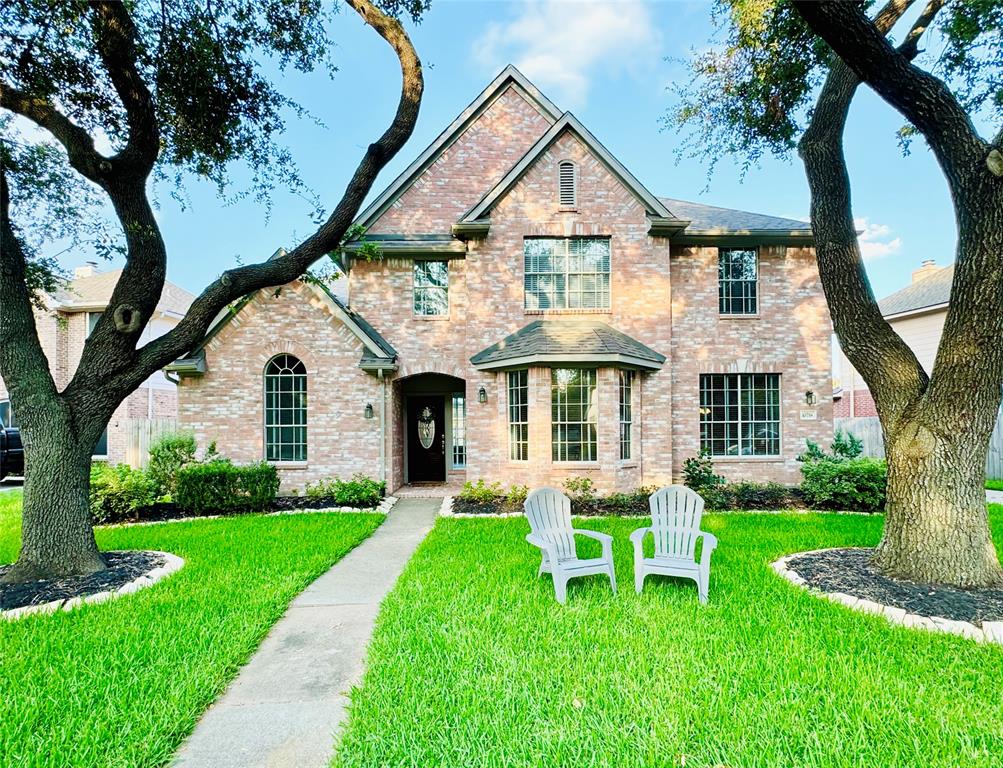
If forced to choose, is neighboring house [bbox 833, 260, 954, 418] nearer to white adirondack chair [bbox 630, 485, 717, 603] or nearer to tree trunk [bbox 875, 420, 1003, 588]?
tree trunk [bbox 875, 420, 1003, 588]

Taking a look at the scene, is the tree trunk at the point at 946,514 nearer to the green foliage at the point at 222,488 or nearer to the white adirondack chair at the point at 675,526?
the white adirondack chair at the point at 675,526

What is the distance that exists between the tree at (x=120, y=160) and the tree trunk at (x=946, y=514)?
7.60 meters

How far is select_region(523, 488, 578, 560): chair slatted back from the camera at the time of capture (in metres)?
5.71

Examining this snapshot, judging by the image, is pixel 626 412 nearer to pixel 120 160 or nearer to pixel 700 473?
pixel 700 473

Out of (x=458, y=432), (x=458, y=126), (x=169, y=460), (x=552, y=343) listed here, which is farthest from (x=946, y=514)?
(x=458, y=126)

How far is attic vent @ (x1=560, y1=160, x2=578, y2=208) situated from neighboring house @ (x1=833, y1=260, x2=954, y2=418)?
1289 cm

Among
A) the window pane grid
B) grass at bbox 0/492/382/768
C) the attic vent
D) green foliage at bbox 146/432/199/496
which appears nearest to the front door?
the window pane grid

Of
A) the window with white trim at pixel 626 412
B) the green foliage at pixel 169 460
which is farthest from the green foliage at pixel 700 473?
the green foliage at pixel 169 460

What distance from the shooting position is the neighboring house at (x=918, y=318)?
19.1 meters

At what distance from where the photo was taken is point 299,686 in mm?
3619

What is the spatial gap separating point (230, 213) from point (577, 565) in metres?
8.53

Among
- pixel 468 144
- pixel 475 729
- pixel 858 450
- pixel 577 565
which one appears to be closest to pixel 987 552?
pixel 577 565

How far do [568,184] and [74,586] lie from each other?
1097 cm

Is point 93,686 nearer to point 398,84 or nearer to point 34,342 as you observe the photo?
point 34,342
